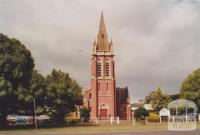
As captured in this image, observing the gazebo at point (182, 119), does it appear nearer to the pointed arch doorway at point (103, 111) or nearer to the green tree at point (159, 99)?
the green tree at point (159, 99)

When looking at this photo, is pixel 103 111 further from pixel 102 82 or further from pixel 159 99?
pixel 159 99

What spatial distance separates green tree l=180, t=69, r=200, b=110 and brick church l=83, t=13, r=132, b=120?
1686 cm

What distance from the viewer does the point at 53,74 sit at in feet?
245

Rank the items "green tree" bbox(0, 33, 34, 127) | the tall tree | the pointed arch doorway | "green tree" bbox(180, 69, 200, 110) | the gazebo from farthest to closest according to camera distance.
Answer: the pointed arch doorway
"green tree" bbox(180, 69, 200, 110)
the tall tree
"green tree" bbox(0, 33, 34, 127)
the gazebo

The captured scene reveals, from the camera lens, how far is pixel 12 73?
46.5m

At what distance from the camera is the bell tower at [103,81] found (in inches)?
3558

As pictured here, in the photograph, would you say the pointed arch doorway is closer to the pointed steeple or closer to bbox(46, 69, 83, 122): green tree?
the pointed steeple

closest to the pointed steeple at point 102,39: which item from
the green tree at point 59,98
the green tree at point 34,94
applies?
the green tree at point 59,98

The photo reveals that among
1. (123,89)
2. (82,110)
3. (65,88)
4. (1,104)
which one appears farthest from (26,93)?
(123,89)

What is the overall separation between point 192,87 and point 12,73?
4110 cm

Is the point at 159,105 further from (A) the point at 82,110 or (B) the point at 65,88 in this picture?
(B) the point at 65,88

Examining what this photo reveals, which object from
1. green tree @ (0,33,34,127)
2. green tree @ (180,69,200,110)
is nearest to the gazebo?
green tree @ (180,69,200,110)

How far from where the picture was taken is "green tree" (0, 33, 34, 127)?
4529 centimetres

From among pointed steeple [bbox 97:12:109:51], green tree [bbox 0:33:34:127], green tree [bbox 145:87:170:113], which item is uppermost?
pointed steeple [bbox 97:12:109:51]
